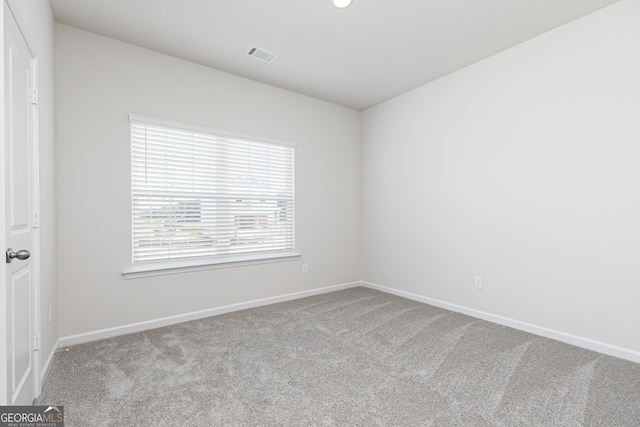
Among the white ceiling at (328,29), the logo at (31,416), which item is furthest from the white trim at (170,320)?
the white ceiling at (328,29)

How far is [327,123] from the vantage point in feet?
14.9

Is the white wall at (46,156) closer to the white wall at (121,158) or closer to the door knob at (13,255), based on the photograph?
the white wall at (121,158)

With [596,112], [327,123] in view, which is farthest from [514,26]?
[327,123]

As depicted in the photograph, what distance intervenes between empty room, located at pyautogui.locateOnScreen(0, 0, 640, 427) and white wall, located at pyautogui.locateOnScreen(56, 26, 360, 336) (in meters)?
0.02

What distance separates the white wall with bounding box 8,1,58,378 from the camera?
6.75 feet

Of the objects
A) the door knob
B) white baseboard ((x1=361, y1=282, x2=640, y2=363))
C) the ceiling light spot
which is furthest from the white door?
white baseboard ((x1=361, y1=282, x2=640, y2=363))

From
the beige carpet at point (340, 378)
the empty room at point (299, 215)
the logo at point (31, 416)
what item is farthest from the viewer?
the empty room at point (299, 215)

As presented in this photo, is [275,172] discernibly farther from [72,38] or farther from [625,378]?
[625,378]

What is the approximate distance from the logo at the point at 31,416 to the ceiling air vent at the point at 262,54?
3134 millimetres

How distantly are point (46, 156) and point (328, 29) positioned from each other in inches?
97.8

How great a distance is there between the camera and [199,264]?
11.0 ft

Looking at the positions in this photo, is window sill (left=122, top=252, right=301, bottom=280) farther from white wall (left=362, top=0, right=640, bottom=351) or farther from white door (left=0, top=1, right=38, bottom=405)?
white wall (left=362, top=0, right=640, bottom=351)

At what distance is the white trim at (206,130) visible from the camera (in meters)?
3.04

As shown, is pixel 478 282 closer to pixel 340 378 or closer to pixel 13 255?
pixel 340 378
